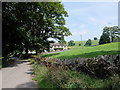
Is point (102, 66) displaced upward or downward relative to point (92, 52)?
downward

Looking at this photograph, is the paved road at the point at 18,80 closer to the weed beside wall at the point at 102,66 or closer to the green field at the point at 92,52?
the weed beside wall at the point at 102,66

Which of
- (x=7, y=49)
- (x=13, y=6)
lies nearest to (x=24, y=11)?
(x=13, y=6)

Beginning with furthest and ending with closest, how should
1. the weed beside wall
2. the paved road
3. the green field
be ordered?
1. the green field
2. the paved road
3. the weed beside wall

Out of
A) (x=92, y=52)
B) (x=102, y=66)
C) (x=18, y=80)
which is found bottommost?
(x=18, y=80)

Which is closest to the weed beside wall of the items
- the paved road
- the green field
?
the paved road

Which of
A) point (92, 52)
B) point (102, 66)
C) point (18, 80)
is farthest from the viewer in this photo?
point (92, 52)

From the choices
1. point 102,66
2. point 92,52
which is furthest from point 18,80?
point 92,52

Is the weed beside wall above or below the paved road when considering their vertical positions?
above

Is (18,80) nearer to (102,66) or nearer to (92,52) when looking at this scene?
(102,66)

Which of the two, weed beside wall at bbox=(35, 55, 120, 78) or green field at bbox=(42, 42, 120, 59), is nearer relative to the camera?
weed beside wall at bbox=(35, 55, 120, 78)

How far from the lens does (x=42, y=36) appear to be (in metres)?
26.3

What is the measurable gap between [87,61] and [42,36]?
2171 centimetres

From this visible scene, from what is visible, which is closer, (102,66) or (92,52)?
(102,66)

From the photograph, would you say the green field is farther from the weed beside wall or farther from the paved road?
the paved road
